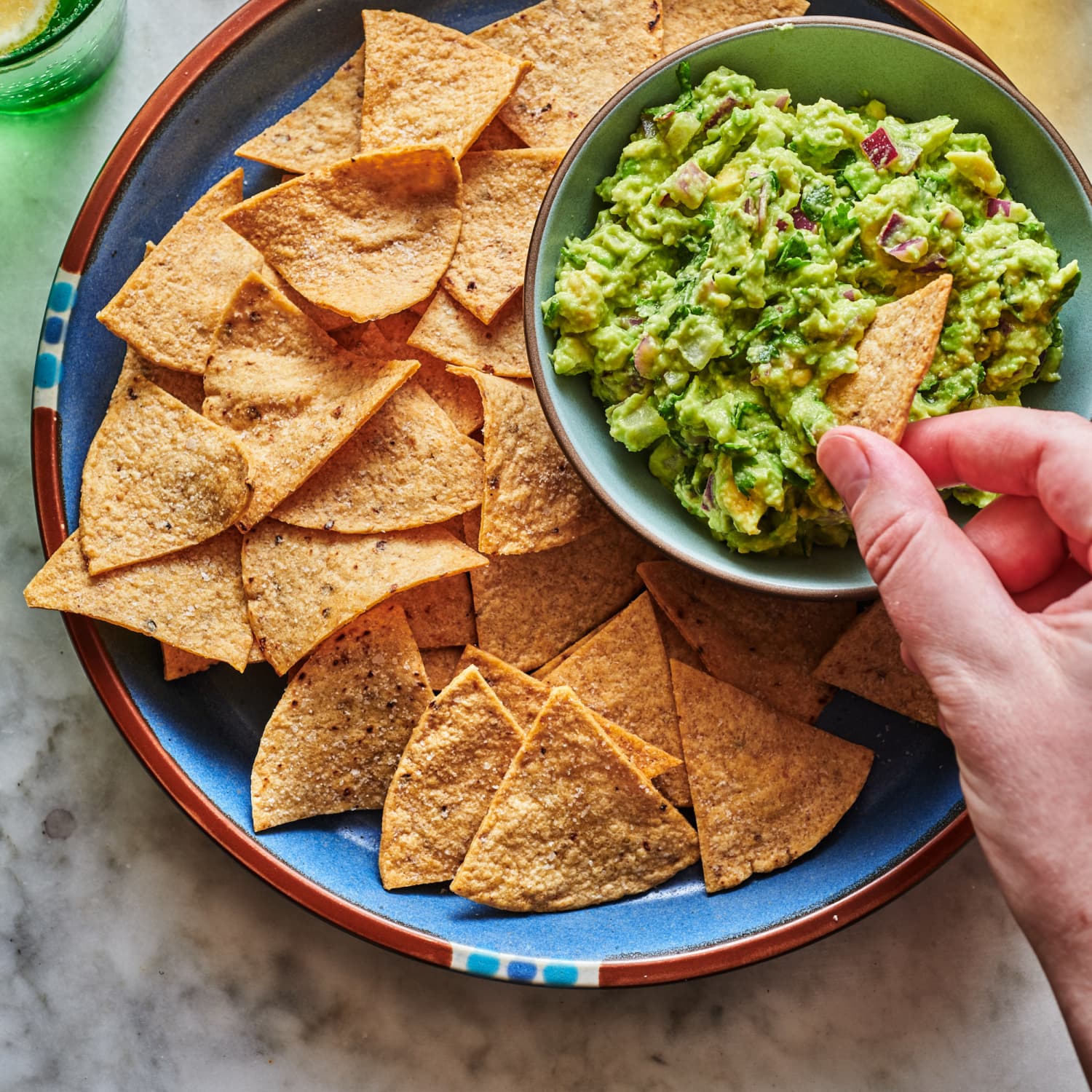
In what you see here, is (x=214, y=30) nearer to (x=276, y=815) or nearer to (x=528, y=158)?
(x=528, y=158)

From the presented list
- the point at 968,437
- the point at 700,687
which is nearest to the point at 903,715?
the point at 700,687

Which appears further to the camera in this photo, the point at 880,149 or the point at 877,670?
the point at 877,670

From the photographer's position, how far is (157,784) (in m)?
2.27

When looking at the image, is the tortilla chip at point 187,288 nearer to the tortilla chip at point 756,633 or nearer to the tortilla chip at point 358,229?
the tortilla chip at point 358,229

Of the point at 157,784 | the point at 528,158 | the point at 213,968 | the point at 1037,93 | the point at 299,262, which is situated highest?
the point at 1037,93

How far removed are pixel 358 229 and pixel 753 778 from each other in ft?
4.50

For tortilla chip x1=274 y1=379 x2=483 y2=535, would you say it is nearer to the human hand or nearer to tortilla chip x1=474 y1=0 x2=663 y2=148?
tortilla chip x1=474 y1=0 x2=663 y2=148

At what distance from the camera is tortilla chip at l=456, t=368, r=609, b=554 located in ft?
7.16

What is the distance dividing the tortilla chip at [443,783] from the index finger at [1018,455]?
3.13 feet

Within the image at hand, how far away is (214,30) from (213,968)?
197 centimetres

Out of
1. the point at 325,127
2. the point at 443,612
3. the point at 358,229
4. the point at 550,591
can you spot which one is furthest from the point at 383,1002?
the point at 325,127

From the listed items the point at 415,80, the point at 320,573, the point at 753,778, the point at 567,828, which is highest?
the point at 415,80

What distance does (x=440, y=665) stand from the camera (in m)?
2.34

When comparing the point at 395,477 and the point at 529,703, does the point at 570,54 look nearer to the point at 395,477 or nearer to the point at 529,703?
the point at 395,477
